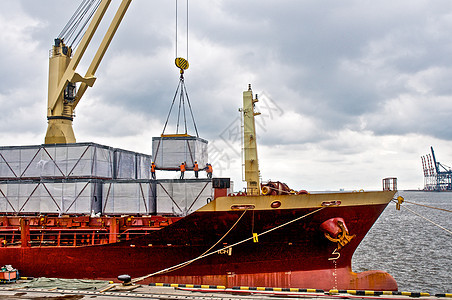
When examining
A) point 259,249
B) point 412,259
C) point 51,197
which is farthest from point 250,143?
point 412,259

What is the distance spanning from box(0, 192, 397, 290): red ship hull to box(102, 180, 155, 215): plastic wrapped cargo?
378 cm

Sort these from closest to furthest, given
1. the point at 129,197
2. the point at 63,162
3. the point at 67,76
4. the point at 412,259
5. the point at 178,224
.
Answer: the point at 178,224 < the point at 129,197 < the point at 63,162 < the point at 67,76 < the point at 412,259

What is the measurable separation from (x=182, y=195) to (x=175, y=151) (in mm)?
3317

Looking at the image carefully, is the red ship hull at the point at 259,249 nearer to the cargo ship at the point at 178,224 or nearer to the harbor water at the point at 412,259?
the cargo ship at the point at 178,224

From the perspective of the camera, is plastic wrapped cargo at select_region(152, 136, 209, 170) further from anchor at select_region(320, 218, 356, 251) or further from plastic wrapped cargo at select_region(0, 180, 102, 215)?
anchor at select_region(320, 218, 356, 251)

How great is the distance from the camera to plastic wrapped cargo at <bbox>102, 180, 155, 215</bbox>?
22.7 m

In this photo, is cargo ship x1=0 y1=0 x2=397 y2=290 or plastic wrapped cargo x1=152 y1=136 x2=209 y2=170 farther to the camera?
plastic wrapped cargo x1=152 y1=136 x2=209 y2=170

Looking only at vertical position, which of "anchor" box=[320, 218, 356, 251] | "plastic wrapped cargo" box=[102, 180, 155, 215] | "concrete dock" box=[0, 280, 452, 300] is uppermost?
"plastic wrapped cargo" box=[102, 180, 155, 215]

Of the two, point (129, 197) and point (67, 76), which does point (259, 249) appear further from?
point (67, 76)

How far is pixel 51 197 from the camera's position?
24062 millimetres

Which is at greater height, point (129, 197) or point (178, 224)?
point (129, 197)

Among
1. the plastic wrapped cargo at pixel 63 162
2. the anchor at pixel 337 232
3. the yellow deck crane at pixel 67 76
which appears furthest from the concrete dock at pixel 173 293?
the yellow deck crane at pixel 67 76

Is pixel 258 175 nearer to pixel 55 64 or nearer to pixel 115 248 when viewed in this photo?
pixel 115 248

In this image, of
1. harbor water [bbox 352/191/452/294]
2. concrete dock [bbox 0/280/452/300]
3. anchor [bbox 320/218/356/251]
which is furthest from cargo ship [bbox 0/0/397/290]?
harbor water [bbox 352/191/452/294]
